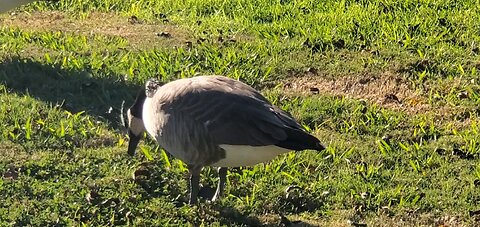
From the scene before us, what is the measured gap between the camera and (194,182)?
593cm

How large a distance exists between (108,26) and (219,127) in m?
3.92

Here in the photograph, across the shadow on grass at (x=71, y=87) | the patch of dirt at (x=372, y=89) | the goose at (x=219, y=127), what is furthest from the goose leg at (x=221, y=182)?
the patch of dirt at (x=372, y=89)

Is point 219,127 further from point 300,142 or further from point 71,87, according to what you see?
point 71,87

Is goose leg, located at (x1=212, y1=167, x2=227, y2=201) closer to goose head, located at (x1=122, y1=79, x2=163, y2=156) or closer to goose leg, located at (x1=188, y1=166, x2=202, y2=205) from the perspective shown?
→ goose leg, located at (x1=188, y1=166, x2=202, y2=205)

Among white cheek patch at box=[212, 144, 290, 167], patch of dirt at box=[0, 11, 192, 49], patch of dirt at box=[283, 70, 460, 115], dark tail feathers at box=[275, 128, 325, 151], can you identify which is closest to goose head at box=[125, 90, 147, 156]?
white cheek patch at box=[212, 144, 290, 167]

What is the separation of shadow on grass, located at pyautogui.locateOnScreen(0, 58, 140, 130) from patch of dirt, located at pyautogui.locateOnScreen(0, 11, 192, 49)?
95 centimetres

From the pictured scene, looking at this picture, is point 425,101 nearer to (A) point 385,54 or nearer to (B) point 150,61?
(A) point 385,54

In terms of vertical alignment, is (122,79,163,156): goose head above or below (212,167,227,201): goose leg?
above

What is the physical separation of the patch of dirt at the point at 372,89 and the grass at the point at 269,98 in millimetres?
18

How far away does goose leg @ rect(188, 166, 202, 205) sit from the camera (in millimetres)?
5910

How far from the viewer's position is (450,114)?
295 inches

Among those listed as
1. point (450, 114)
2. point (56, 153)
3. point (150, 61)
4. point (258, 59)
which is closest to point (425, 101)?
point (450, 114)

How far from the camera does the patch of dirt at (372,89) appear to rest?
7684 millimetres

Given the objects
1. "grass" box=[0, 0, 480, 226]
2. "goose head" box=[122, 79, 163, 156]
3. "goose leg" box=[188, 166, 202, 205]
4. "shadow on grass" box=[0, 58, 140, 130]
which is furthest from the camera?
"shadow on grass" box=[0, 58, 140, 130]
